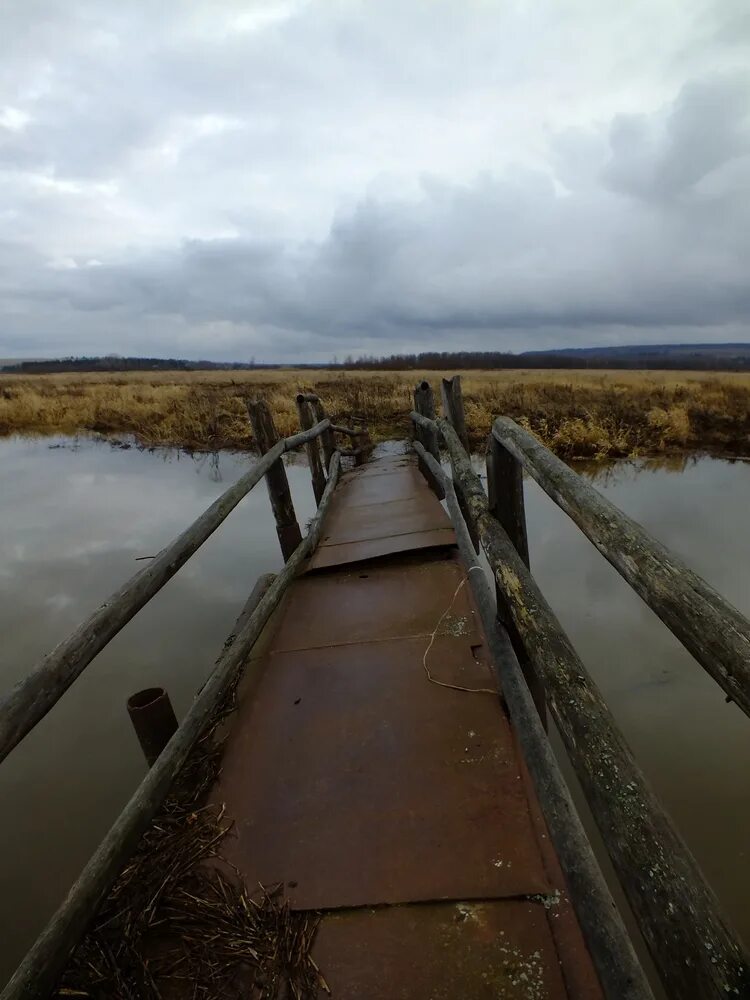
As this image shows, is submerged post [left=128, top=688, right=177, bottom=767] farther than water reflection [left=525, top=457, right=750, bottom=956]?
No

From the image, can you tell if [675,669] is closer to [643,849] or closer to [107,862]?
[643,849]

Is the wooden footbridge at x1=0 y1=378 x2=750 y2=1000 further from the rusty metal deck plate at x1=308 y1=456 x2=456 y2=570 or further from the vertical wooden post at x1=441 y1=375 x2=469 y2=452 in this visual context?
the vertical wooden post at x1=441 y1=375 x2=469 y2=452

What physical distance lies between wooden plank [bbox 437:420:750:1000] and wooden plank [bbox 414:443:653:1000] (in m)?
0.36

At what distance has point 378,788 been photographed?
6.02ft

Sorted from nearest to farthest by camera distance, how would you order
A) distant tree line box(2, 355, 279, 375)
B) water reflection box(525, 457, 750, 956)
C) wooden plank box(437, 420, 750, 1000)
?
1. wooden plank box(437, 420, 750, 1000)
2. water reflection box(525, 457, 750, 956)
3. distant tree line box(2, 355, 279, 375)

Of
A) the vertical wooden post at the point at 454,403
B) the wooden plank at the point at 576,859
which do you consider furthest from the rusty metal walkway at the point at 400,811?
the vertical wooden post at the point at 454,403

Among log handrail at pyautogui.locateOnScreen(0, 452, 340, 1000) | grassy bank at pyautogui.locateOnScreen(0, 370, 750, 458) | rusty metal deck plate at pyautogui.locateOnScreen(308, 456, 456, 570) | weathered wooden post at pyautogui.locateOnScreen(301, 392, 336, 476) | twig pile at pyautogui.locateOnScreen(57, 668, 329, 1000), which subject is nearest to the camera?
log handrail at pyautogui.locateOnScreen(0, 452, 340, 1000)

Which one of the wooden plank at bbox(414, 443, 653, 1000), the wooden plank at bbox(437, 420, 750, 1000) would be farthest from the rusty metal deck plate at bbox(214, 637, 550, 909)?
the wooden plank at bbox(437, 420, 750, 1000)

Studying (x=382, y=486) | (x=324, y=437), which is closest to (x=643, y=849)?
(x=382, y=486)

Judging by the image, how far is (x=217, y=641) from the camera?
473 cm

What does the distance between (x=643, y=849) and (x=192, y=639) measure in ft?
14.8

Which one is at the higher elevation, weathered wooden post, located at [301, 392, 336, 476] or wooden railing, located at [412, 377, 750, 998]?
wooden railing, located at [412, 377, 750, 998]

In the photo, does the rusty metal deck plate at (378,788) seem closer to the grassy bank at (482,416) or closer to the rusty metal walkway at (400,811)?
the rusty metal walkway at (400,811)

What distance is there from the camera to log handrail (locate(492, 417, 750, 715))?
747mm
